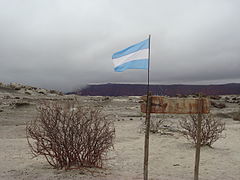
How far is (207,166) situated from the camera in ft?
22.1

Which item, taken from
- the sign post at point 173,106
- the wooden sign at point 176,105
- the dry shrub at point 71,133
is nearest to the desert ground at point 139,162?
the dry shrub at point 71,133

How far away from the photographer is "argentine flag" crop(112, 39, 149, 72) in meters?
4.66

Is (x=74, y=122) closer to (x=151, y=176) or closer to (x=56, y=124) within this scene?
(x=56, y=124)

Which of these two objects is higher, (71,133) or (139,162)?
(71,133)

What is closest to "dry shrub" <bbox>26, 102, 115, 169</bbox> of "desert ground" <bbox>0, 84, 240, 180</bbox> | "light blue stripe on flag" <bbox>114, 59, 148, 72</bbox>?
"desert ground" <bbox>0, 84, 240, 180</bbox>

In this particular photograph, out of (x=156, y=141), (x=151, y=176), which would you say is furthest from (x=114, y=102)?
(x=151, y=176)

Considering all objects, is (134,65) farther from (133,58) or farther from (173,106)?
(173,106)

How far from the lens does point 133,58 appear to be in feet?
15.6

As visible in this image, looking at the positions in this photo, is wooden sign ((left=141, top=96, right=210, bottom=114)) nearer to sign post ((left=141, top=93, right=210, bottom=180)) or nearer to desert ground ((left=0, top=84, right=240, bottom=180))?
sign post ((left=141, top=93, right=210, bottom=180))

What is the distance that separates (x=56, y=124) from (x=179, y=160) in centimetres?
417

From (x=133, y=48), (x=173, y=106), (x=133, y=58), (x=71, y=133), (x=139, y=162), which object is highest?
(x=133, y=48)

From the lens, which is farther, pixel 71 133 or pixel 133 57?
pixel 71 133

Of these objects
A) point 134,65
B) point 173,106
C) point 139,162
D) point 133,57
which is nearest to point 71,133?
point 134,65

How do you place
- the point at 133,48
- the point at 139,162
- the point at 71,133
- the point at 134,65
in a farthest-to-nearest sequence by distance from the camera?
the point at 139,162
the point at 71,133
the point at 133,48
the point at 134,65
